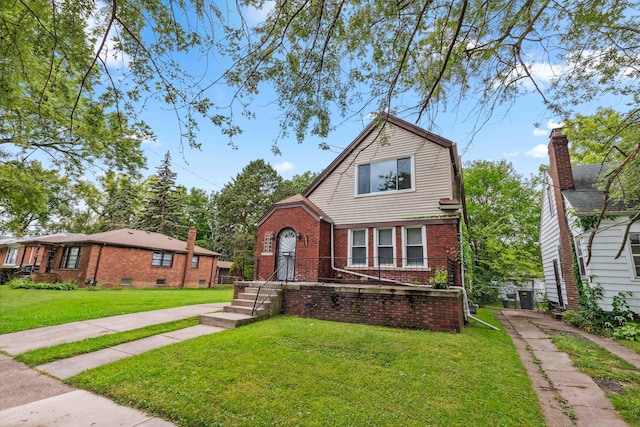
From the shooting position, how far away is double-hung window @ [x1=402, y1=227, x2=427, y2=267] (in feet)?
31.1

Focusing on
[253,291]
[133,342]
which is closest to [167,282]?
[253,291]

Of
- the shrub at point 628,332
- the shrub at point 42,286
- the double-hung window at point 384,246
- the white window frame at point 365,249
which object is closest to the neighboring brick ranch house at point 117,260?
the shrub at point 42,286

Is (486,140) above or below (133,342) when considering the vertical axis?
above

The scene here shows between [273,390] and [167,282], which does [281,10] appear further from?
[167,282]

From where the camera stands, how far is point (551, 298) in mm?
13516

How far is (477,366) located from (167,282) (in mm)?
22679

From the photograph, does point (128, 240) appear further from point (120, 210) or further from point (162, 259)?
point (120, 210)

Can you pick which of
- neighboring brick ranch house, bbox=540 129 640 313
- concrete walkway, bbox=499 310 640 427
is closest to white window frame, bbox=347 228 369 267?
concrete walkway, bbox=499 310 640 427

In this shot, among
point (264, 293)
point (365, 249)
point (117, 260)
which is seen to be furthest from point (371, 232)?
point (117, 260)

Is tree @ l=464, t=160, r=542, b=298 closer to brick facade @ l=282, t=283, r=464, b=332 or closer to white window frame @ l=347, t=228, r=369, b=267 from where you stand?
white window frame @ l=347, t=228, r=369, b=267

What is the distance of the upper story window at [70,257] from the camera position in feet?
62.5

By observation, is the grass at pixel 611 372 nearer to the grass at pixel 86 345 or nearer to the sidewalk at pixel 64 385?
the sidewalk at pixel 64 385

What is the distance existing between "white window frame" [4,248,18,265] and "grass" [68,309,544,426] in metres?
30.8

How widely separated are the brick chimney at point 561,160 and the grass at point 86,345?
13.7 m
